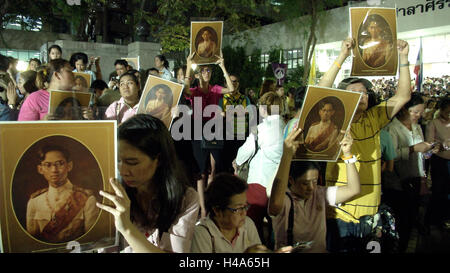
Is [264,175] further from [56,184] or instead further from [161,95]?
[56,184]

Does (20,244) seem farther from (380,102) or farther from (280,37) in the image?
(280,37)

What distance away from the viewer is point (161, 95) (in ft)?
8.72

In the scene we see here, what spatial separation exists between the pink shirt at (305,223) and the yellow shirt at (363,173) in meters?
0.25

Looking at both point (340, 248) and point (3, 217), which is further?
point (340, 248)

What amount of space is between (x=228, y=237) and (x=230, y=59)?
1661cm

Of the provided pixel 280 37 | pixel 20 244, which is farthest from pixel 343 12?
pixel 20 244

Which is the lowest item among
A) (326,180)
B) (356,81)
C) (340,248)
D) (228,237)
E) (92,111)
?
(340,248)

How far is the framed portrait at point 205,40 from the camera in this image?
3809 mm

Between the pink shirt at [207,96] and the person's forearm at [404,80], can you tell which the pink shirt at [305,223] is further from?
the pink shirt at [207,96]

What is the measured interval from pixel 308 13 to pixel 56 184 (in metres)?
15.0

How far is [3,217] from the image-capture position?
1.48 m

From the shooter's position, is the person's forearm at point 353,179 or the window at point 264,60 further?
the window at point 264,60

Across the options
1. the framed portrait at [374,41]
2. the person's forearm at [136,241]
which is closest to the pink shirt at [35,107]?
the person's forearm at [136,241]

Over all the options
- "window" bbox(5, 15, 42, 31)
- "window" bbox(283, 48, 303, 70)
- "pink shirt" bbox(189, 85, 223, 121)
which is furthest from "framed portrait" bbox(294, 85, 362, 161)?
"window" bbox(283, 48, 303, 70)
